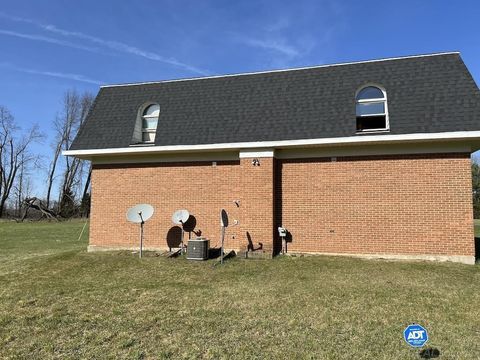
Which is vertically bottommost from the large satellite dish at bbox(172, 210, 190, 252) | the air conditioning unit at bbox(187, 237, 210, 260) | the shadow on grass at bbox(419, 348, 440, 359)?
the shadow on grass at bbox(419, 348, 440, 359)

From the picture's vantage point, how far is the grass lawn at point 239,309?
5.22 m

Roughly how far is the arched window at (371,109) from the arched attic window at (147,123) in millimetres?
6781

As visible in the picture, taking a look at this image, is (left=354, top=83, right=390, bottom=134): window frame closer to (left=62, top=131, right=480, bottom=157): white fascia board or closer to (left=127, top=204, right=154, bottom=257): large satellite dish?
(left=62, top=131, right=480, bottom=157): white fascia board

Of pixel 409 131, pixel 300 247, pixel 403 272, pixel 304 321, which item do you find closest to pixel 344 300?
pixel 304 321

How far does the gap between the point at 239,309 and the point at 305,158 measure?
6128 millimetres

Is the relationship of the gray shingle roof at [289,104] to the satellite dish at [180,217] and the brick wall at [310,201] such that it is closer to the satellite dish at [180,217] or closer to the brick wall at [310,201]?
the brick wall at [310,201]

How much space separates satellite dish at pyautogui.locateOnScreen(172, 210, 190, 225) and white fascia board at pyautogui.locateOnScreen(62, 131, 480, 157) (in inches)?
77.7

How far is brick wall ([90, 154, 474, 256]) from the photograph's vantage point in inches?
416

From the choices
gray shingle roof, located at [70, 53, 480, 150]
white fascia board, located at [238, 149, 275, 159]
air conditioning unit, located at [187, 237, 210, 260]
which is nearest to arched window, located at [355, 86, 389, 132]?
gray shingle roof, located at [70, 53, 480, 150]

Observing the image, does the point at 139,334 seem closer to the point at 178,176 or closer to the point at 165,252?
the point at 165,252

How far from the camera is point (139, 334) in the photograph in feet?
18.9

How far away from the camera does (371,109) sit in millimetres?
11508

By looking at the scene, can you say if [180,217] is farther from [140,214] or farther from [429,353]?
[429,353]

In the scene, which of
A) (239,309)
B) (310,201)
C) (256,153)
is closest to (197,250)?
(256,153)
